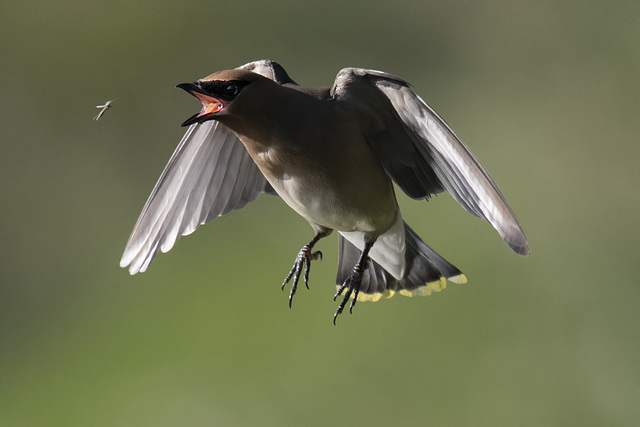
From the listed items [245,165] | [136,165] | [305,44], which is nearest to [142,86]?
[136,165]

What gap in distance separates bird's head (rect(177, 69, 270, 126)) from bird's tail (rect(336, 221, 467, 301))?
121 cm

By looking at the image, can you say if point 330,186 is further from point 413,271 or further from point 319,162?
point 413,271

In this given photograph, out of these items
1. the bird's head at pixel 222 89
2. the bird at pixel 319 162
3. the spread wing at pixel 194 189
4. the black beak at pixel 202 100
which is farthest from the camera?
the spread wing at pixel 194 189

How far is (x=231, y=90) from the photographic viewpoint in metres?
1.74

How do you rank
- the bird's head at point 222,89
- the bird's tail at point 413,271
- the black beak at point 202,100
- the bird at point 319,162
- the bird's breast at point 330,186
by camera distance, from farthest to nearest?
the bird's tail at point 413,271
the bird's breast at point 330,186
the bird at point 319,162
the bird's head at point 222,89
the black beak at point 202,100

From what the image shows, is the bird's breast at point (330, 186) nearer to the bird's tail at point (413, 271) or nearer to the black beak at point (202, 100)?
the black beak at point (202, 100)

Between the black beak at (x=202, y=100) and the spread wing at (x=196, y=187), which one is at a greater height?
the black beak at (x=202, y=100)

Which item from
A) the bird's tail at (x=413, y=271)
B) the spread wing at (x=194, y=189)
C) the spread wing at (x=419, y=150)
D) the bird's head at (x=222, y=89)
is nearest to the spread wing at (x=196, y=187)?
the spread wing at (x=194, y=189)

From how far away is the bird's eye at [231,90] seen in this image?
68.4 inches

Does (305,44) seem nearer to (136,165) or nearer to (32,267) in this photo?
(136,165)

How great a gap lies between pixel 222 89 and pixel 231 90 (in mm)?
21

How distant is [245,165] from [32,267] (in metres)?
5.84

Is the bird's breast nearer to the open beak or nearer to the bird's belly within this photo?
the bird's belly

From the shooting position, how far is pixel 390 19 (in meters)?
7.02
